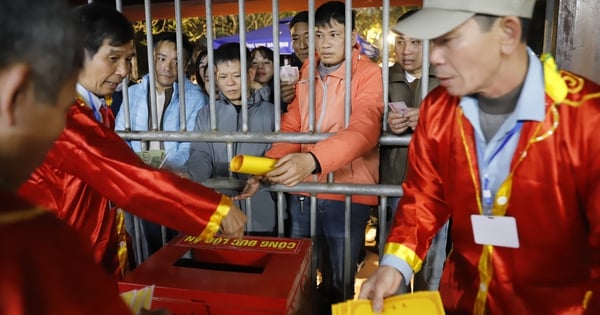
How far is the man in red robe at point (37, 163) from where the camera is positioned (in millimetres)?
648

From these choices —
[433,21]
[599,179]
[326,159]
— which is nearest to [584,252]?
[599,179]

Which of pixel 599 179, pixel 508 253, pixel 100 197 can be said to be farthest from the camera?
pixel 100 197

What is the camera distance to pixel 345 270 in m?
2.46

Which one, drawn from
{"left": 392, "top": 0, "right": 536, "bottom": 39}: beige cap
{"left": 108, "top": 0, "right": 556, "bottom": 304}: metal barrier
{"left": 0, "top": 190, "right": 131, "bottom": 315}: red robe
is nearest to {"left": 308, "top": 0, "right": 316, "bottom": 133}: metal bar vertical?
{"left": 108, "top": 0, "right": 556, "bottom": 304}: metal barrier

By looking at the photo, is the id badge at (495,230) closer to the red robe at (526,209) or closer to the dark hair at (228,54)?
the red robe at (526,209)

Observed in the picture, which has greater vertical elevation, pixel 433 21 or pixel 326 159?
pixel 433 21

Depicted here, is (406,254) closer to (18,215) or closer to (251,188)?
(251,188)

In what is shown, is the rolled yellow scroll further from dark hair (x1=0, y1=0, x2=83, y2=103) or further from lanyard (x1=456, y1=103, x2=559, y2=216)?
dark hair (x1=0, y1=0, x2=83, y2=103)

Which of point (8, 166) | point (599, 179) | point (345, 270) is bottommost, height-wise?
point (345, 270)

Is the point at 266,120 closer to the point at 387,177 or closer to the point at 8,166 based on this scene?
the point at 387,177

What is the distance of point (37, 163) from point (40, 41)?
0.22 meters

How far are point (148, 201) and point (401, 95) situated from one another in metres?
1.83

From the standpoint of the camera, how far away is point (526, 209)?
4.66ft

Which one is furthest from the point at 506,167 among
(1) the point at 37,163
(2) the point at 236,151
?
(2) the point at 236,151
